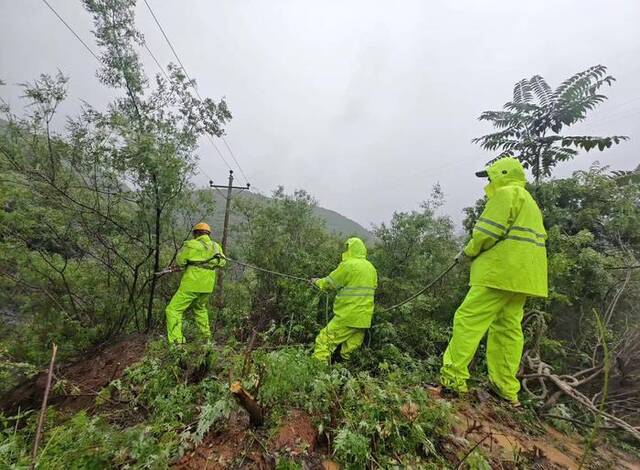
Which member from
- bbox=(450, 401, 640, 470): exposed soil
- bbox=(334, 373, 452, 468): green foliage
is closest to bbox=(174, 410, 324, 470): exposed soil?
bbox=(334, 373, 452, 468): green foliage

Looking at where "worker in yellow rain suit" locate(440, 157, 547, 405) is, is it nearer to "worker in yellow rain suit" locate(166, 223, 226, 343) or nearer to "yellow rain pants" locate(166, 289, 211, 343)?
"yellow rain pants" locate(166, 289, 211, 343)

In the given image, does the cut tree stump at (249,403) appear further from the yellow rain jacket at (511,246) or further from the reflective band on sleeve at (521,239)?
the reflective band on sleeve at (521,239)

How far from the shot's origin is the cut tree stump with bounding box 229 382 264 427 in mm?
1907

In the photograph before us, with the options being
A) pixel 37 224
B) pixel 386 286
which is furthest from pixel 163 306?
pixel 386 286

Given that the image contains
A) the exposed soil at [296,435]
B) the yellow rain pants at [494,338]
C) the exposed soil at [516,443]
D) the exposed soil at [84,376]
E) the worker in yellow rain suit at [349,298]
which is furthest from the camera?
the worker in yellow rain suit at [349,298]

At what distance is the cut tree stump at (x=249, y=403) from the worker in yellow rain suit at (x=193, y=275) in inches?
129

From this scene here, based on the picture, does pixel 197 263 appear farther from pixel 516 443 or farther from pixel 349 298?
pixel 516 443

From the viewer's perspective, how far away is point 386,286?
6.03 metres

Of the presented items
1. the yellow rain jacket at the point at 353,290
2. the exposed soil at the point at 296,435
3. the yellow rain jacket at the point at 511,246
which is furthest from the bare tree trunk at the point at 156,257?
the yellow rain jacket at the point at 511,246

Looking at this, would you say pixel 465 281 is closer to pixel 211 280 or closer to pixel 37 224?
pixel 211 280

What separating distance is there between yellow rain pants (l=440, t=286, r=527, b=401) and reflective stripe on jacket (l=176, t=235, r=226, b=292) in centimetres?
379

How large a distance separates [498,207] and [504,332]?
4.02 feet

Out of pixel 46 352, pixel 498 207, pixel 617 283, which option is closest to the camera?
pixel 498 207

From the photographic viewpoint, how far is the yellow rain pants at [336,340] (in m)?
4.43
